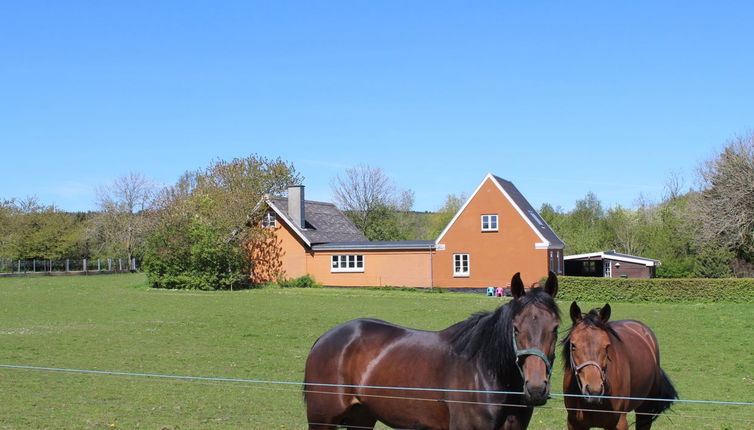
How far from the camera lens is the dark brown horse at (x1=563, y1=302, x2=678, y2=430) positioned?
610cm

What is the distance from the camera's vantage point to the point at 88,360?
51.1ft

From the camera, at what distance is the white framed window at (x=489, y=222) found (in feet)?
145

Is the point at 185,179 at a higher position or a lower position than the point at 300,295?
higher

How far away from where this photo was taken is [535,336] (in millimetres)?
4762

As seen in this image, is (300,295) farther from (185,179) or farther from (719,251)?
(185,179)

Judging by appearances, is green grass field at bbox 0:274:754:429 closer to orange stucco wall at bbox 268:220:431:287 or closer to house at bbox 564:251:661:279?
orange stucco wall at bbox 268:220:431:287

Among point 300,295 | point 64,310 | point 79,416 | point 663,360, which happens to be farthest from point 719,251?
point 79,416

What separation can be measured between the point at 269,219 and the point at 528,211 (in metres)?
17.9

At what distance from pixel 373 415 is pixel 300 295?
33699mm

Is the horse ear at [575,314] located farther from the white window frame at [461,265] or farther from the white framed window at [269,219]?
the white framed window at [269,219]

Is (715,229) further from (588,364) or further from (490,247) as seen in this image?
(588,364)

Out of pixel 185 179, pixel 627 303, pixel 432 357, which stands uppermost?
pixel 185 179

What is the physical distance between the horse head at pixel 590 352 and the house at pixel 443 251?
35620mm

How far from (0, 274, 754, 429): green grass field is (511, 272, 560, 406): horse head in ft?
7.36
